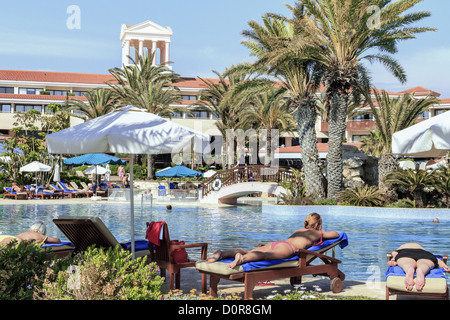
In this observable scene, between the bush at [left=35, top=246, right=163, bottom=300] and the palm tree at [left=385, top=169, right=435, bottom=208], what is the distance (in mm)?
16919

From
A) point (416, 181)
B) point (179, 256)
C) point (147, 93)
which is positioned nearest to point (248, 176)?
point (416, 181)

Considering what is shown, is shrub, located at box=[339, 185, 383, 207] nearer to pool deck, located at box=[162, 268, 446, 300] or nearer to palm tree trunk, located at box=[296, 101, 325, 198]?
palm tree trunk, located at box=[296, 101, 325, 198]

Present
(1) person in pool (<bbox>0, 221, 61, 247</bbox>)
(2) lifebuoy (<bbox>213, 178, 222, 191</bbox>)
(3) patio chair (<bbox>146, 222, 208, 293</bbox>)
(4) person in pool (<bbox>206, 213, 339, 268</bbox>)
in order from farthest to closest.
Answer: (2) lifebuoy (<bbox>213, 178, 222, 191</bbox>) → (1) person in pool (<bbox>0, 221, 61, 247</bbox>) → (3) patio chair (<bbox>146, 222, 208, 293</bbox>) → (4) person in pool (<bbox>206, 213, 339, 268</bbox>)

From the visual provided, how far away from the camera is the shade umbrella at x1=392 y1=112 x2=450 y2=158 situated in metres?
6.11

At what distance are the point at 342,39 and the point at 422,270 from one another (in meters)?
15.9

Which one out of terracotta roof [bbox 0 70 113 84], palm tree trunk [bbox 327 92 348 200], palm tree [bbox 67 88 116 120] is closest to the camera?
palm tree trunk [bbox 327 92 348 200]

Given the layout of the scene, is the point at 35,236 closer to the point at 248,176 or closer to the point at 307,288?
the point at 307,288

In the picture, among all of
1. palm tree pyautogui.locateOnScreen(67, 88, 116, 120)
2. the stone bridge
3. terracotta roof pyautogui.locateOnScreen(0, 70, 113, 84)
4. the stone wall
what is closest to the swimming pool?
the stone bridge

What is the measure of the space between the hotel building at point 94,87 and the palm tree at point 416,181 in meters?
34.7

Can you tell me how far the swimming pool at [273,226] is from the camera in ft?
37.3

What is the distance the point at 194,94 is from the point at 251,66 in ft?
146

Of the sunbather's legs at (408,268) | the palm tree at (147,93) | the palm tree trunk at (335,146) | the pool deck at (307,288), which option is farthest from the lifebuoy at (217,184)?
the sunbather's legs at (408,268)

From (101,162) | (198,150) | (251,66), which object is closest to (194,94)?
(101,162)

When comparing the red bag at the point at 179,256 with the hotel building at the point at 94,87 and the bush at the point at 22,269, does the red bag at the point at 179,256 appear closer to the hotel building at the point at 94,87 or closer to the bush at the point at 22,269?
the bush at the point at 22,269
